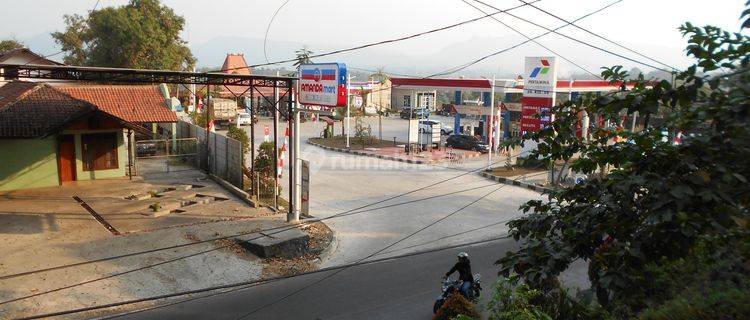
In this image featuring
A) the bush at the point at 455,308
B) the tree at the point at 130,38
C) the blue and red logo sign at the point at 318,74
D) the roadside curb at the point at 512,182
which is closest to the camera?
the bush at the point at 455,308

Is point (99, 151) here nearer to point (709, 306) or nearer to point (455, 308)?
point (455, 308)

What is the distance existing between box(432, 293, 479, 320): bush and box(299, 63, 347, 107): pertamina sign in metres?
8.23

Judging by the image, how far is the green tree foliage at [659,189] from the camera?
347 centimetres

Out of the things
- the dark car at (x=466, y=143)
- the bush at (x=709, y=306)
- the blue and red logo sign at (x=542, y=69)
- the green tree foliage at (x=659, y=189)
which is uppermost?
the blue and red logo sign at (x=542, y=69)

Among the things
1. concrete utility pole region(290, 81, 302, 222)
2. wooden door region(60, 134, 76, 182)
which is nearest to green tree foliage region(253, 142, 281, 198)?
concrete utility pole region(290, 81, 302, 222)

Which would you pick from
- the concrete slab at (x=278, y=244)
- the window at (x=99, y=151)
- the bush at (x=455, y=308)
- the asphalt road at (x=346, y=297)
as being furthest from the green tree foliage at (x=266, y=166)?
the bush at (x=455, y=308)

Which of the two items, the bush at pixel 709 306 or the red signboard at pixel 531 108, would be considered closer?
the bush at pixel 709 306

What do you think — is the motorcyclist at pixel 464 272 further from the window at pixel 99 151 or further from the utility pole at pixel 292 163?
the window at pixel 99 151

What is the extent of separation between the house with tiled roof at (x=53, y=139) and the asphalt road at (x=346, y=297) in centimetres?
1143

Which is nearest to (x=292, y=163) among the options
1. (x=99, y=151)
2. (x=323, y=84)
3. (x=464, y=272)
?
(x=323, y=84)

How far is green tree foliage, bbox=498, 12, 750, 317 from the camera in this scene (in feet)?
11.4

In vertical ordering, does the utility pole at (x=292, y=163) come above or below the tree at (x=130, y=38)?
below

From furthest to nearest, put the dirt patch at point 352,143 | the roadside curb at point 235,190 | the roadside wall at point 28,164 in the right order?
1. the dirt patch at point 352,143
2. the roadside wall at point 28,164
3. the roadside curb at point 235,190

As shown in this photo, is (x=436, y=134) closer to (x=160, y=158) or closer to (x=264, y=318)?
(x=160, y=158)
